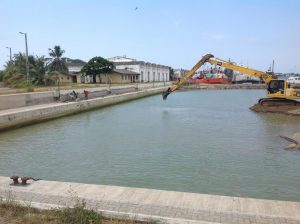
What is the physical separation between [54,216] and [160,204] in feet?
5.42

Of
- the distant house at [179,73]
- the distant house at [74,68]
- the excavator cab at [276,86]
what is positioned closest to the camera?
the excavator cab at [276,86]

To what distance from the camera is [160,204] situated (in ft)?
17.9

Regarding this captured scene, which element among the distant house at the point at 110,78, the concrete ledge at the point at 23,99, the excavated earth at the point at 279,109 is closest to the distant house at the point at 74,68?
the distant house at the point at 110,78

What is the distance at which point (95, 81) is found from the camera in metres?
61.4

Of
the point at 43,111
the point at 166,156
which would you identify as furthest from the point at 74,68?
the point at 166,156

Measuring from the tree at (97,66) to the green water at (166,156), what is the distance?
39.8 meters

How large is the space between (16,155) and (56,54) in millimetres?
50854

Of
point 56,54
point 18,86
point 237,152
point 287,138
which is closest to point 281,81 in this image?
point 287,138

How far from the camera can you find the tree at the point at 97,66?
5791 cm

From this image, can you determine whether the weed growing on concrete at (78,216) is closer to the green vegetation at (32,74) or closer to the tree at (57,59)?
the green vegetation at (32,74)

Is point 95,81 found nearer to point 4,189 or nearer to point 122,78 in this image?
point 122,78

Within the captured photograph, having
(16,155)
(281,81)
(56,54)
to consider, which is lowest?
(16,155)

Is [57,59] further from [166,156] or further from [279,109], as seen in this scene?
[166,156]

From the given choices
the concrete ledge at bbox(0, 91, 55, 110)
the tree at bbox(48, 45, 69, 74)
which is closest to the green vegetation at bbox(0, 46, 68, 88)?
the tree at bbox(48, 45, 69, 74)
